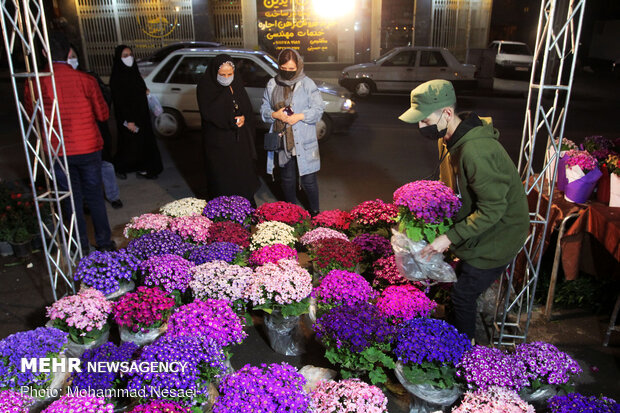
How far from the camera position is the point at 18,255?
5527 millimetres

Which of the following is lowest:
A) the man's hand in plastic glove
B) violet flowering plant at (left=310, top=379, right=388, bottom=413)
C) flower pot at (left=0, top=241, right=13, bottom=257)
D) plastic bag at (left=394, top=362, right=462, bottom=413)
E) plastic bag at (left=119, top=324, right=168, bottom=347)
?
flower pot at (left=0, top=241, right=13, bottom=257)

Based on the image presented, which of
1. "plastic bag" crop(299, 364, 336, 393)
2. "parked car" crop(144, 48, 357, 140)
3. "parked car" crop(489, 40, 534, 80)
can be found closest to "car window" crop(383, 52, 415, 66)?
"parked car" crop(489, 40, 534, 80)

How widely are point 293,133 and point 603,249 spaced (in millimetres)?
3279

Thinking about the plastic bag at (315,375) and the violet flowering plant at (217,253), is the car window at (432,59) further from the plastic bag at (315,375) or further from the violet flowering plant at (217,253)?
the plastic bag at (315,375)

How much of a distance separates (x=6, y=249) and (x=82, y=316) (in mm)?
2971

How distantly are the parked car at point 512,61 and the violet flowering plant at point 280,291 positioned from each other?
19.9 meters

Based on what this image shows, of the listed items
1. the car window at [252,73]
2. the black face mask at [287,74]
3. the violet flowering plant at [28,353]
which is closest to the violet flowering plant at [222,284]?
the violet flowering plant at [28,353]

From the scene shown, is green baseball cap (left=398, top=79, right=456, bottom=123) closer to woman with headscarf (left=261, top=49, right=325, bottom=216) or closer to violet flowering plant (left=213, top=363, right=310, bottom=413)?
violet flowering plant (left=213, top=363, right=310, bottom=413)

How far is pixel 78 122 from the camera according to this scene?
475 centimetres

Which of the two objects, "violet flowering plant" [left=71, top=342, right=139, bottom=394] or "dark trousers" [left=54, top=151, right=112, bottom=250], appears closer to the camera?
"violet flowering plant" [left=71, top=342, right=139, bottom=394]

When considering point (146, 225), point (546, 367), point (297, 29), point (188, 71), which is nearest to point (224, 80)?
point (146, 225)

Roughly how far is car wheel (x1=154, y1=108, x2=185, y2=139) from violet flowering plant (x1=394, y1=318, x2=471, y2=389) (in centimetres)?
829

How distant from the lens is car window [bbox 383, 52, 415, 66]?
16.0 metres

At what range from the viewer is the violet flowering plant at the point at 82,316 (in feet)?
11.0
